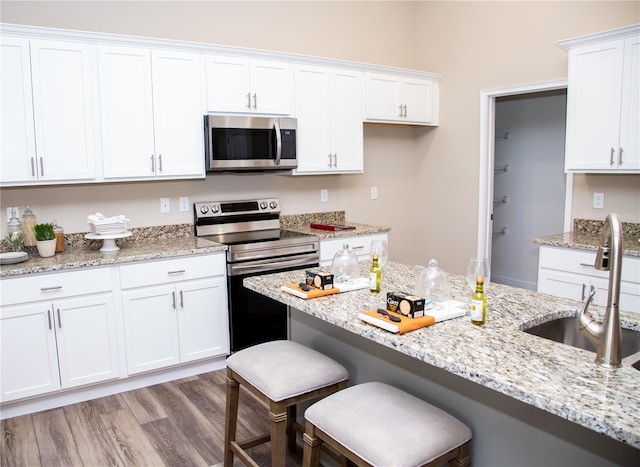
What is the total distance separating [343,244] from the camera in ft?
12.9

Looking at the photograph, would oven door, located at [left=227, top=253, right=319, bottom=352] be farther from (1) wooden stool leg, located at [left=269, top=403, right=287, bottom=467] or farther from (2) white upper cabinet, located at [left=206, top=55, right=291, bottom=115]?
(1) wooden stool leg, located at [left=269, top=403, right=287, bottom=467]

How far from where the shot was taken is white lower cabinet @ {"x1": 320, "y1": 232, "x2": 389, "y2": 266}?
400 centimetres

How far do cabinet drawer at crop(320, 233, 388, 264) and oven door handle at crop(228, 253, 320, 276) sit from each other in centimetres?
9

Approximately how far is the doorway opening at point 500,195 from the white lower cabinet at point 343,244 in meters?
1.12

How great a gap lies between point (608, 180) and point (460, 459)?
3.00m

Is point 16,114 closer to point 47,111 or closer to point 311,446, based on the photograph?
point 47,111

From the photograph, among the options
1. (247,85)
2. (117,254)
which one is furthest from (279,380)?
(247,85)

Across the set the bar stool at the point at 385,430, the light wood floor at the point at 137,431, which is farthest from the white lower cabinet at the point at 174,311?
the bar stool at the point at 385,430

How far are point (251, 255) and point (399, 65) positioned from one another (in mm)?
2745

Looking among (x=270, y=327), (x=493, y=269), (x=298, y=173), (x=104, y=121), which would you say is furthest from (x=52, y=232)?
(x=493, y=269)

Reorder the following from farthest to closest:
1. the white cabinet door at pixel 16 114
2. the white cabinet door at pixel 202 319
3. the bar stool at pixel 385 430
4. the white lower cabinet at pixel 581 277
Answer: the white cabinet door at pixel 202 319 → the white lower cabinet at pixel 581 277 → the white cabinet door at pixel 16 114 → the bar stool at pixel 385 430

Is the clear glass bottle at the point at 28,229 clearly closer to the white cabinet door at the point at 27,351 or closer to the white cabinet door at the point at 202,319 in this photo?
the white cabinet door at the point at 27,351

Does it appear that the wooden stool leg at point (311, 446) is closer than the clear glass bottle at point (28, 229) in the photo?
Yes

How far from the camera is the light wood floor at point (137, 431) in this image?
2.51 m
